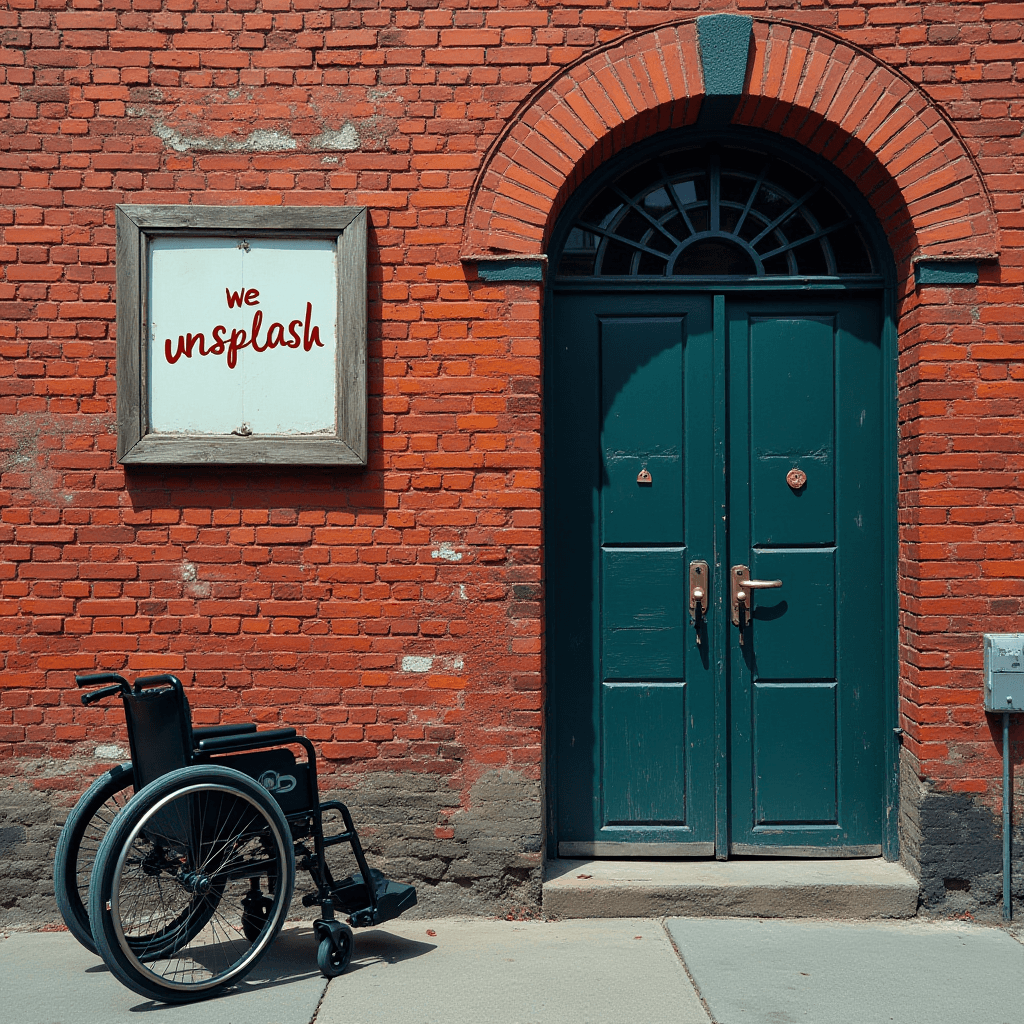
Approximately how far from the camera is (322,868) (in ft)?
12.0

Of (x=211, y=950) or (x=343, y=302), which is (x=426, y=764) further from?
(x=343, y=302)

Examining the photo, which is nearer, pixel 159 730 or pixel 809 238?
pixel 159 730

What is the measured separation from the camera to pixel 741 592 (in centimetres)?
451

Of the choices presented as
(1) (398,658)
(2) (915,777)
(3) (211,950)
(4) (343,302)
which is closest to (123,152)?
(4) (343,302)

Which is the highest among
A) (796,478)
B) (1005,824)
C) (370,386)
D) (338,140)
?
(338,140)

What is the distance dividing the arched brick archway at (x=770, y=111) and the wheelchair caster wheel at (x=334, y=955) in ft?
9.40

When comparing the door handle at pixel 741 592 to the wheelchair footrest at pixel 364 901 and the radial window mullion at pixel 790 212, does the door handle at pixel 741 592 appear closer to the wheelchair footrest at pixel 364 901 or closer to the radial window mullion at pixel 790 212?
the radial window mullion at pixel 790 212

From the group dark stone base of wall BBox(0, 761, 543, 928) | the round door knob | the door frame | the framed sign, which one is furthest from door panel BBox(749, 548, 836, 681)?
the framed sign

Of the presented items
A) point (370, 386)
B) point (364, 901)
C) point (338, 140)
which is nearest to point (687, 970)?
point (364, 901)

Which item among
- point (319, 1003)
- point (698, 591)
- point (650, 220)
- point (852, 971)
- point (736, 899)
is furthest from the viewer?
point (650, 220)

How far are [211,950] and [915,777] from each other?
310 centimetres

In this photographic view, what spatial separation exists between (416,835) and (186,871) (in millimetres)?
1107

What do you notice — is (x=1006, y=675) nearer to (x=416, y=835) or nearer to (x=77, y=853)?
(x=416, y=835)

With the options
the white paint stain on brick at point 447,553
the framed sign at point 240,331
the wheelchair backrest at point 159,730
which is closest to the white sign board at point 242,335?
the framed sign at point 240,331
